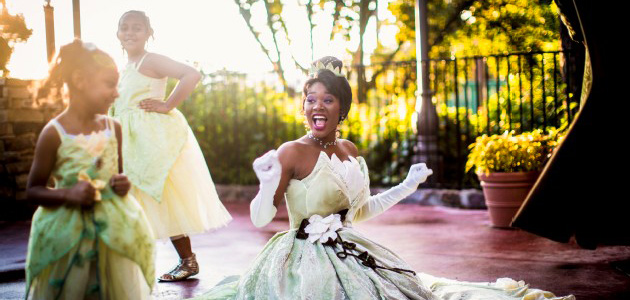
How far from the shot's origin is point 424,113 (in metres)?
9.56

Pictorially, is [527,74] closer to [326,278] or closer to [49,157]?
[326,278]

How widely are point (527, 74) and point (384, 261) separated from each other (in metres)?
6.53

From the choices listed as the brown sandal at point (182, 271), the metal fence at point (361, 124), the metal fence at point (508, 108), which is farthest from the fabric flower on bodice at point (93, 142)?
the metal fence at point (361, 124)

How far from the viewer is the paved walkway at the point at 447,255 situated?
14.1 ft

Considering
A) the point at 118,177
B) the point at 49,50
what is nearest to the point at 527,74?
the point at 49,50

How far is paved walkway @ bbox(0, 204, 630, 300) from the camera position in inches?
169

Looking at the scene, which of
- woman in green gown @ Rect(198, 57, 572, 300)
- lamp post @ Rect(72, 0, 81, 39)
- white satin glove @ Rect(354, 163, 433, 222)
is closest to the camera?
woman in green gown @ Rect(198, 57, 572, 300)

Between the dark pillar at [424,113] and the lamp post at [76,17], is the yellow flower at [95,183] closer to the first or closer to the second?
the lamp post at [76,17]

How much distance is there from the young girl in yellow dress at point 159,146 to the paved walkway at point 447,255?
386 millimetres

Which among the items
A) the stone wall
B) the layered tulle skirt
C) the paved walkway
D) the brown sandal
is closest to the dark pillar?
the paved walkway

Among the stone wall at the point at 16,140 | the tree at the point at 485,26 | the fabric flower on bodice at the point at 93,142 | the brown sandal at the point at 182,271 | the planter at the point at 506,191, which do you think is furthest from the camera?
the tree at the point at 485,26

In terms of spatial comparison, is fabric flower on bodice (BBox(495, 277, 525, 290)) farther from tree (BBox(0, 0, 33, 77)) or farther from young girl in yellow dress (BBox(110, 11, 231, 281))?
tree (BBox(0, 0, 33, 77))

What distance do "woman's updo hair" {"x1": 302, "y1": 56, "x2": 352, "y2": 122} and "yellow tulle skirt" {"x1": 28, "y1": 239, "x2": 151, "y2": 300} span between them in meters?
1.27

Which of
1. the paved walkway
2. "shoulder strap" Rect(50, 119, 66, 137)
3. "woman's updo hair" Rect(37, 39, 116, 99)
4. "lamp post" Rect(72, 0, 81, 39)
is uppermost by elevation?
"lamp post" Rect(72, 0, 81, 39)
